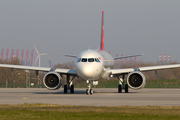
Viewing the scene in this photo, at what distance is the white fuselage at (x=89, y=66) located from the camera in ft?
103

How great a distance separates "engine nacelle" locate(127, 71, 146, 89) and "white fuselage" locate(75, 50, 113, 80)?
3.26 metres

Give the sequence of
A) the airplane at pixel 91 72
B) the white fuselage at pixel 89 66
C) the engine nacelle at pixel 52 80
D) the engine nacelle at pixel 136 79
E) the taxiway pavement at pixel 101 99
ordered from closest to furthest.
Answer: the taxiway pavement at pixel 101 99 < the white fuselage at pixel 89 66 < the airplane at pixel 91 72 < the engine nacelle at pixel 136 79 < the engine nacelle at pixel 52 80

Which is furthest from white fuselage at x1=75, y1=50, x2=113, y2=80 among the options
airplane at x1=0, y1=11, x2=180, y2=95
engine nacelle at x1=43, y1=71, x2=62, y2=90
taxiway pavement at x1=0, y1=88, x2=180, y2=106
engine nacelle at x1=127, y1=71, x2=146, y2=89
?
engine nacelle at x1=127, y1=71, x2=146, y2=89

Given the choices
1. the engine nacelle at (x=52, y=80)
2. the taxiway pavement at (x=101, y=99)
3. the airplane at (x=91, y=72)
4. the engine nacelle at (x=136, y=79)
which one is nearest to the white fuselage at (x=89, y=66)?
the airplane at (x=91, y=72)

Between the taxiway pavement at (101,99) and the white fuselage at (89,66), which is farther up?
the white fuselage at (89,66)

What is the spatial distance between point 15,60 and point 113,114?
393 feet

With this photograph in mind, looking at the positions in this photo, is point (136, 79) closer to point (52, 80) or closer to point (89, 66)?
point (89, 66)

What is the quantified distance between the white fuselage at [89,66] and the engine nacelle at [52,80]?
10.2 feet

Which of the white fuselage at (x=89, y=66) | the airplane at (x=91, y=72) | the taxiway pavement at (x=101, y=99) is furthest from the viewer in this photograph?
the airplane at (x=91, y=72)

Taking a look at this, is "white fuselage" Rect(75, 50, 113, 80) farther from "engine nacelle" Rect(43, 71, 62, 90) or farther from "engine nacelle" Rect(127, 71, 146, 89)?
"engine nacelle" Rect(127, 71, 146, 89)

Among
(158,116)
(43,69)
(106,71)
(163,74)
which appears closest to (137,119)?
(158,116)

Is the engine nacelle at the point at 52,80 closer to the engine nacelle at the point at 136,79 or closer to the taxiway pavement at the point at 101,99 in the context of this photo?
the taxiway pavement at the point at 101,99

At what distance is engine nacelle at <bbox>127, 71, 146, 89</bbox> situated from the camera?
34125 mm

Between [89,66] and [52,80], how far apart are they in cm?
516
